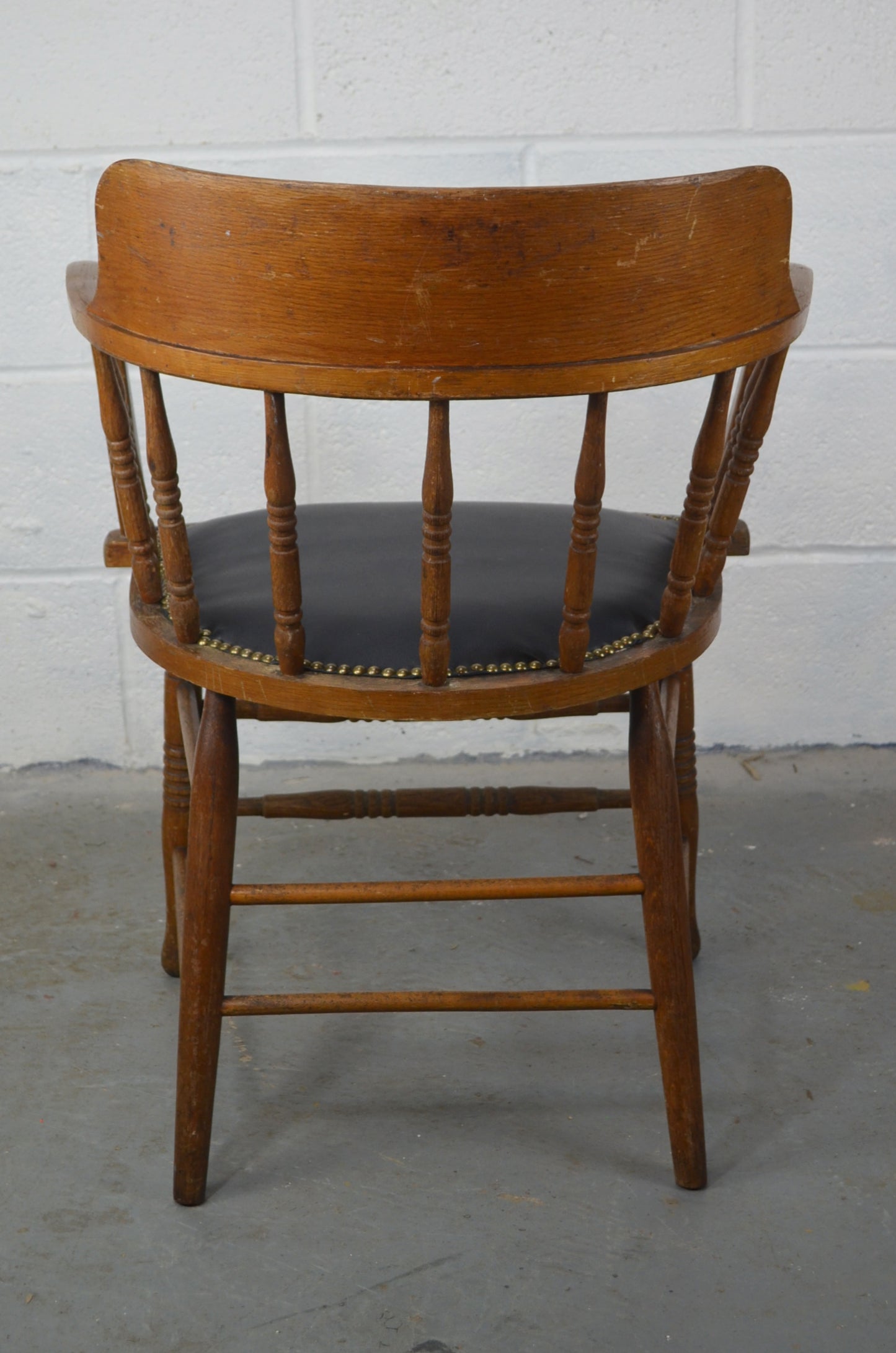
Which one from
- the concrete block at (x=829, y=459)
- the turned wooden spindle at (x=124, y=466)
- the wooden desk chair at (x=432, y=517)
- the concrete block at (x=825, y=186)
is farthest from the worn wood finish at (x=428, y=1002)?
the concrete block at (x=825, y=186)

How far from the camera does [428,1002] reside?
4.07 feet

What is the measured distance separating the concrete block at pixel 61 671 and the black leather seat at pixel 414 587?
2.61ft

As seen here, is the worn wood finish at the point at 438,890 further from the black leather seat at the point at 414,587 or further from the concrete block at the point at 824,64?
the concrete block at the point at 824,64

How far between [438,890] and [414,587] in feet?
0.88

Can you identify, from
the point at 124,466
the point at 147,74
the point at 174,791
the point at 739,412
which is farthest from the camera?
the point at 147,74

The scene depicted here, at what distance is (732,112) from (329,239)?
47.8 inches

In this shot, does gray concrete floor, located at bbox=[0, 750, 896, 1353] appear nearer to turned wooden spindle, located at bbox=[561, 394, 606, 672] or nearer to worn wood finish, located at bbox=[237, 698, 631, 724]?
worn wood finish, located at bbox=[237, 698, 631, 724]

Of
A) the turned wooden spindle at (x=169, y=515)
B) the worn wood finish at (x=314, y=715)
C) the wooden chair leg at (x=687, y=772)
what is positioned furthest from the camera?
the wooden chair leg at (x=687, y=772)

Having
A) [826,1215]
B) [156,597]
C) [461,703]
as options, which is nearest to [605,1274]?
[826,1215]

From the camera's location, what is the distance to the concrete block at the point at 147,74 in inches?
73.9

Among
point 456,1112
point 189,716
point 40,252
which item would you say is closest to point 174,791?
point 189,716

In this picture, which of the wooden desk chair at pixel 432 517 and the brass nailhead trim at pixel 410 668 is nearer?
the wooden desk chair at pixel 432 517

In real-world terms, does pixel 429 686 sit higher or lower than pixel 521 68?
lower

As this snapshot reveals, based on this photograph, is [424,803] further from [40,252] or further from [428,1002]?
[40,252]
